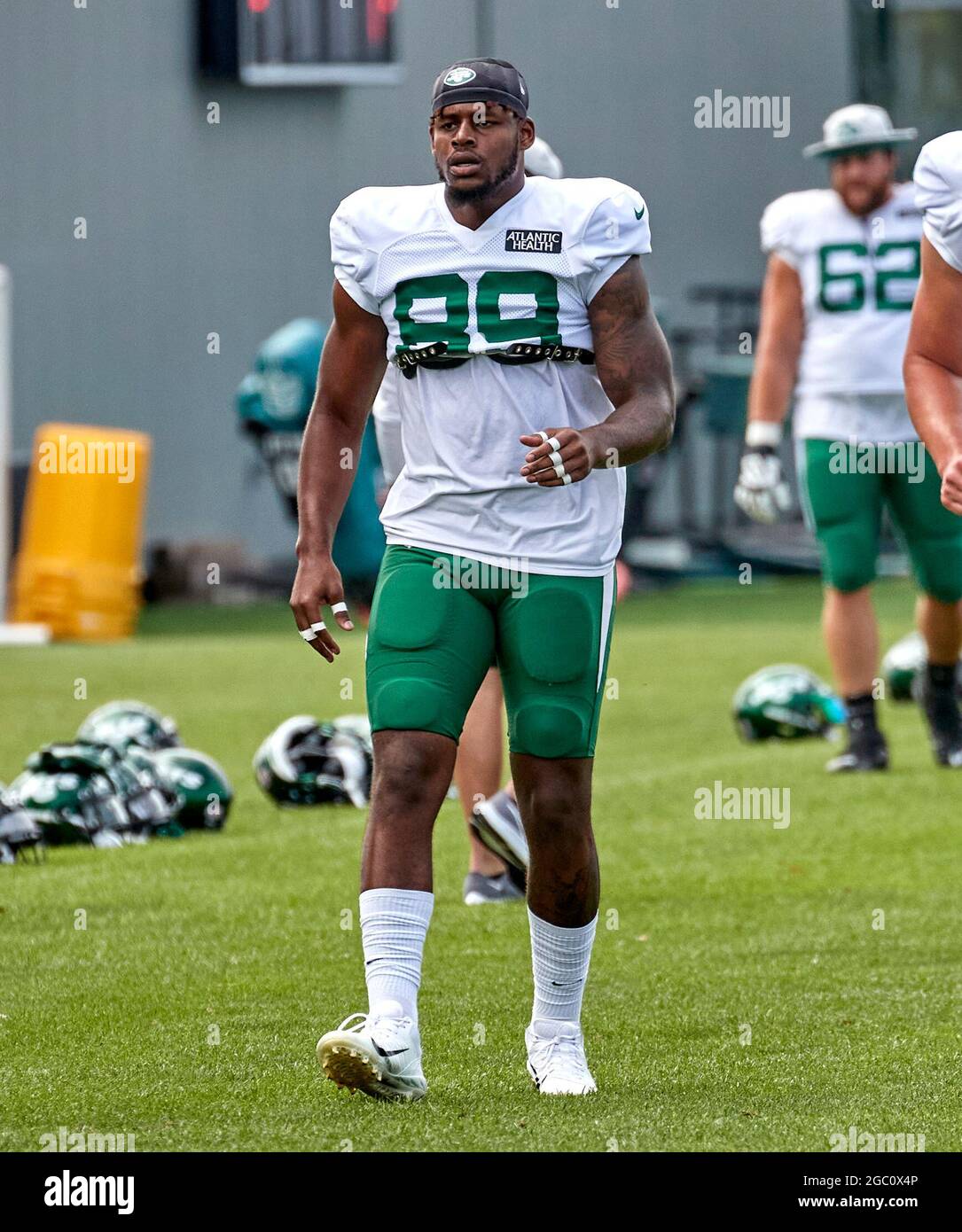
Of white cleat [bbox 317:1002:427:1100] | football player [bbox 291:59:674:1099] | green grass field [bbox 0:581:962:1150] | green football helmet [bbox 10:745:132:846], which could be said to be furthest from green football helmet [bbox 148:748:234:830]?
white cleat [bbox 317:1002:427:1100]

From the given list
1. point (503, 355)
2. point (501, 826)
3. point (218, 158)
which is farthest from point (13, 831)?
point (218, 158)

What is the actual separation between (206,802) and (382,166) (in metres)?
15.9

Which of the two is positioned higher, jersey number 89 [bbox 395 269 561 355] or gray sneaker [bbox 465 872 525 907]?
jersey number 89 [bbox 395 269 561 355]

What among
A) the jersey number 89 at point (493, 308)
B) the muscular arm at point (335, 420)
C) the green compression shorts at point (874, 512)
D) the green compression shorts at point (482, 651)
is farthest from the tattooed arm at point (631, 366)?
the green compression shorts at point (874, 512)

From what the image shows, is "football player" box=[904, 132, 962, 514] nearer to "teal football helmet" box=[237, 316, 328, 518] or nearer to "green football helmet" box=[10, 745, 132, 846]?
Result: "green football helmet" box=[10, 745, 132, 846]

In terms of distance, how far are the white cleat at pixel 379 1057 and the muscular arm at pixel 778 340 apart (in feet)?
17.7

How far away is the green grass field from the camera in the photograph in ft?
13.9

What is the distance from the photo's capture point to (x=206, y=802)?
8.06 metres

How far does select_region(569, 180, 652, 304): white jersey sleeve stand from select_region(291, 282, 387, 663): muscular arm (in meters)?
0.43

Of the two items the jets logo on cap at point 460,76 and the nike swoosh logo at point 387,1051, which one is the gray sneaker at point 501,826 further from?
the jets logo on cap at point 460,76

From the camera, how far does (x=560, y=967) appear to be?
4.54 metres

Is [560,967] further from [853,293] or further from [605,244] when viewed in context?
[853,293]
